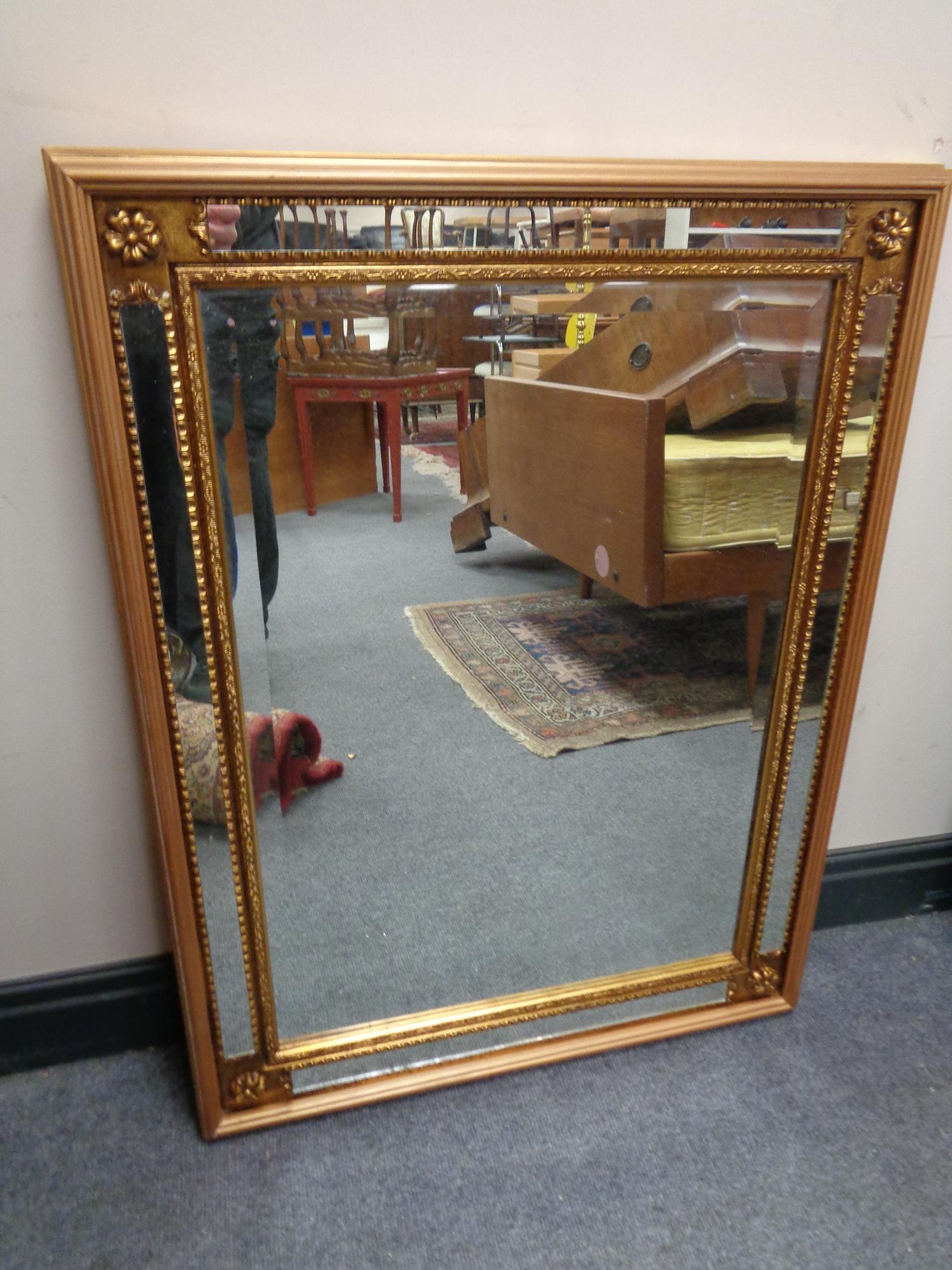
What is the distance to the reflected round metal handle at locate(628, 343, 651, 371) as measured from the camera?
2.89ft

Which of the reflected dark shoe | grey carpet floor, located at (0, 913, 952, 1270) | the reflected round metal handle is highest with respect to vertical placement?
the reflected round metal handle

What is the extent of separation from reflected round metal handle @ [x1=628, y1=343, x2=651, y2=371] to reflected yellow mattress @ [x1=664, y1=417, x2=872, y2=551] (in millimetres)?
81

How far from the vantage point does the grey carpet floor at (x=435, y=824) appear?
0.92m

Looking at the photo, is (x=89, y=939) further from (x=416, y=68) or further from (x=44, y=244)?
(x=416, y=68)

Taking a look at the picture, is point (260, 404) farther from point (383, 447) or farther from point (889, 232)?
point (889, 232)

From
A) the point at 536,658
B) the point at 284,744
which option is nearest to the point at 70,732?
the point at 284,744

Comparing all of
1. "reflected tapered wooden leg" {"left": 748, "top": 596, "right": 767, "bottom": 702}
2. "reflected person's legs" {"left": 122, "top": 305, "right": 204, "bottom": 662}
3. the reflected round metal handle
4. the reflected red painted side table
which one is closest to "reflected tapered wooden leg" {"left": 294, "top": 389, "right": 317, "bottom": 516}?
the reflected red painted side table

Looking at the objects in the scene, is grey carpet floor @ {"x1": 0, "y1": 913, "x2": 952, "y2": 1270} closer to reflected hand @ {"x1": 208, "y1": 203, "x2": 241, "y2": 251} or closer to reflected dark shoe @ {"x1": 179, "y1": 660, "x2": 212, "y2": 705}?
reflected dark shoe @ {"x1": 179, "y1": 660, "x2": 212, "y2": 705}

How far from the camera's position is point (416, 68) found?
776mm

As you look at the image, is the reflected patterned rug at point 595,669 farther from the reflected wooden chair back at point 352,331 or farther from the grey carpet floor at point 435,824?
the reflected wooden chair back at point 352,331

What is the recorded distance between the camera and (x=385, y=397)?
94cm

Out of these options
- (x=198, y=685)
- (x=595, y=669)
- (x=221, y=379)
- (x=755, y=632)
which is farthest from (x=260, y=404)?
(x=755, y=632)

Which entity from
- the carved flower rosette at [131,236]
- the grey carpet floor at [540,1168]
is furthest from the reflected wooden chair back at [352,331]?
the grey carpet floor at [540,1168]

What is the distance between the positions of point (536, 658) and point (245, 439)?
43cm
